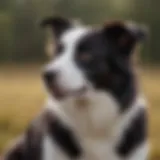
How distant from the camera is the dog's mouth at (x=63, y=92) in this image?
1234mm

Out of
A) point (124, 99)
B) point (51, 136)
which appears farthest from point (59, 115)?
point (124, 99)

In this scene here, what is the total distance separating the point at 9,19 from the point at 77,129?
38 cm

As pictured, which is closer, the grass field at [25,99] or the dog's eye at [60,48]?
the dog's eye at [60,48]

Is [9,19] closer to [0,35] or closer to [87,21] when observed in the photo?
[0,35]

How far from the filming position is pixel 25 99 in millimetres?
1457

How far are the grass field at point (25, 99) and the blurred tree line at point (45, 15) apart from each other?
4 centimetres

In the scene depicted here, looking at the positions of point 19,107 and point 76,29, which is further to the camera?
point 19,107

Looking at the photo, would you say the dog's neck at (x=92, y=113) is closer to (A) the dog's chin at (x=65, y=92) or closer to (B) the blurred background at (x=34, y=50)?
(A) the dog's chin at (x=65, y=92)

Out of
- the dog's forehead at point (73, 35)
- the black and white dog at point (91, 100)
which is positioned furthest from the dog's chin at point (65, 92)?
Result: the dog's forehead at point (73, 35)

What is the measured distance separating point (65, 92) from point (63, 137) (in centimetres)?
13

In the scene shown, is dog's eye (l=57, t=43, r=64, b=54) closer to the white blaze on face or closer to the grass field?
the white blaze on face

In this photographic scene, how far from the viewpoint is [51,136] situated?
4.27 feet

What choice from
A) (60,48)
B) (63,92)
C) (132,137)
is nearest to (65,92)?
(63,92)

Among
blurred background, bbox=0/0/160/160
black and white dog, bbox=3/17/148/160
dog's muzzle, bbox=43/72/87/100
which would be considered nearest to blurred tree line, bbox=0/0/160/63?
blurred background, bbox=0/0/160/160
